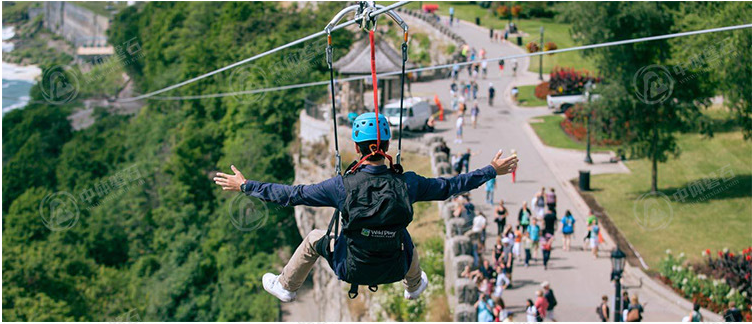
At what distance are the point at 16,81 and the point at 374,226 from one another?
154050 mm

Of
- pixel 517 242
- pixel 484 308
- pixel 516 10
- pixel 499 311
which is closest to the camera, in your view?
pixel 499 311

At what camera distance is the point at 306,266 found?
1142cm

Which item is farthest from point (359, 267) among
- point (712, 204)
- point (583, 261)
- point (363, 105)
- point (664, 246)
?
point (363, 105)

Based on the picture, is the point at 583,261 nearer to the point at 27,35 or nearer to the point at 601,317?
the point at 601,317

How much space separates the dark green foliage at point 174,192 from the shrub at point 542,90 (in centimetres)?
1301

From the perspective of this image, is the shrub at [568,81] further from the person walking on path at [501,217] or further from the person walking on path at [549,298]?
the person walking on path at [549,298]

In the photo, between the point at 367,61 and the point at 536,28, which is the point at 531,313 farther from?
the point at 536,28

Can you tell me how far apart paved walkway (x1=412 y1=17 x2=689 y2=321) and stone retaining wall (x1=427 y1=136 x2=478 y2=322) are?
146 cm

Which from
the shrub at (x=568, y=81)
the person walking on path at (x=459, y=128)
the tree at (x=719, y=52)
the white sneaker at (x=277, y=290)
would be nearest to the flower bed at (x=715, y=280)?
the tree at (x=719, y=52)

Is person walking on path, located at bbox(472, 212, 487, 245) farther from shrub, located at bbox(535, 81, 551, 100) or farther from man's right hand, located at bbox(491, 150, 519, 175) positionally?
shrub, located at bbox(535, 81, 551, 100)

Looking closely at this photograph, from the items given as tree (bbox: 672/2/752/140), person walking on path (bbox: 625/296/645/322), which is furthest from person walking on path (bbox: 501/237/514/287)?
tree (bbox: 672/2/752/140)

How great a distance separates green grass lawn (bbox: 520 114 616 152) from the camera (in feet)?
151

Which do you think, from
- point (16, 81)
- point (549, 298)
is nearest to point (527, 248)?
point (549, 298)

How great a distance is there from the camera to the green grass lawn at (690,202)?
1330 inches
